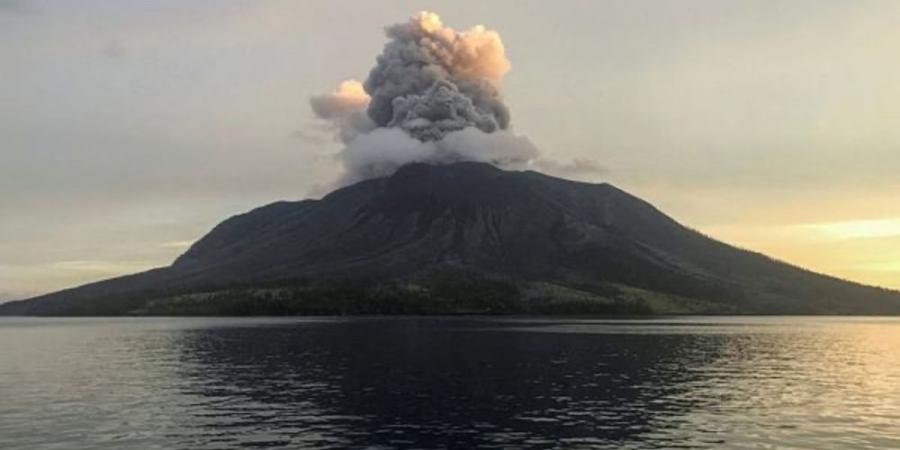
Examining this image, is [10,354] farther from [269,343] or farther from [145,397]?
[145,397]

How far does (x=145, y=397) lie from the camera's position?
236 ft

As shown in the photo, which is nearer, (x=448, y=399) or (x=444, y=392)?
(x=448, y=399)

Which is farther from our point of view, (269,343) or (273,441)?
(269,343)

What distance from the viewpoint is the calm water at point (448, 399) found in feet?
173

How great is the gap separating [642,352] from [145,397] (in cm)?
7742

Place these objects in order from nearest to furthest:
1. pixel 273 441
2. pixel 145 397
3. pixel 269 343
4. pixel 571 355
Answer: pixel 273 441 < pixel 145 397 < pixel 571 355 < pixel 269 343

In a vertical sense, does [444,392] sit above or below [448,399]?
above

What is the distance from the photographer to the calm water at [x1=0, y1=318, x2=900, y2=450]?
52.8 m

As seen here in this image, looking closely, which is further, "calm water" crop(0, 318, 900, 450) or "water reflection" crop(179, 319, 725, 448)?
"water reflection" crop(179, 319, 725, 448)

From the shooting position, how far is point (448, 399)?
69.7 meters

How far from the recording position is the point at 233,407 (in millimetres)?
65875

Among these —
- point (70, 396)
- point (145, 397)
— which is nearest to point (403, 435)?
point (145, 397)

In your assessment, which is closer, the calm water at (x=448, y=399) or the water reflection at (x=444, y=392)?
the calm water at (x=448, y=399)

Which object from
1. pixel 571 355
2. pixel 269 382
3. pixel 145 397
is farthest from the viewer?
pixel 571 355
